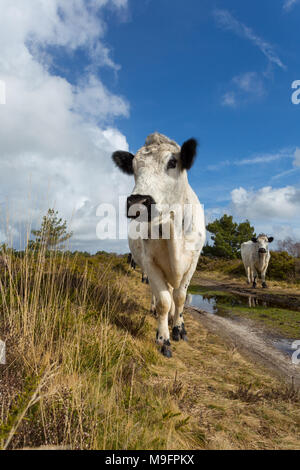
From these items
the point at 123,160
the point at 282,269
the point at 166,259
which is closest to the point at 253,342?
the point at 166,259

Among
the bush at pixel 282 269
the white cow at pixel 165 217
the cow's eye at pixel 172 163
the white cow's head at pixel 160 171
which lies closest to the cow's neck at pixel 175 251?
the white cow at pixel 165 217

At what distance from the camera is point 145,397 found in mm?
2211

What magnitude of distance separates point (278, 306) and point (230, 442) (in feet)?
22.5

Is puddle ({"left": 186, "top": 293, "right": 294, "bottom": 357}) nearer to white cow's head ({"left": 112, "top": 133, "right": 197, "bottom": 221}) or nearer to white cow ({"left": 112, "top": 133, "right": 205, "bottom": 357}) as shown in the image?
white cow ({"left": 112, "top": 133, "right": 205, "bottom": 357})

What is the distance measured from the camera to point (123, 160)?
15.0ft

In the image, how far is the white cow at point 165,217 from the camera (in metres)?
3.30

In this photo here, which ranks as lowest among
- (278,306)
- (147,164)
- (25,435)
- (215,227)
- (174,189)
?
(278,306)

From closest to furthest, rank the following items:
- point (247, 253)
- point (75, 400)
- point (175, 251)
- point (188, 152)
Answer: point (75, 400), point (188, 152), point (175, 251), point (247, 253)

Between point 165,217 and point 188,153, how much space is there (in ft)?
3.53

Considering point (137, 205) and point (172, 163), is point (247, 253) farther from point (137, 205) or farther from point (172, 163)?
point (137, 205)

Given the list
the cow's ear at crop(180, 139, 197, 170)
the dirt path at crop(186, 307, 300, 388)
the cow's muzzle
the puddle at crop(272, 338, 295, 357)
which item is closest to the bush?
the dirt path at crop(186, 307, 300, 388)

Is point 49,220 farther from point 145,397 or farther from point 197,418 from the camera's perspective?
point 197,418
